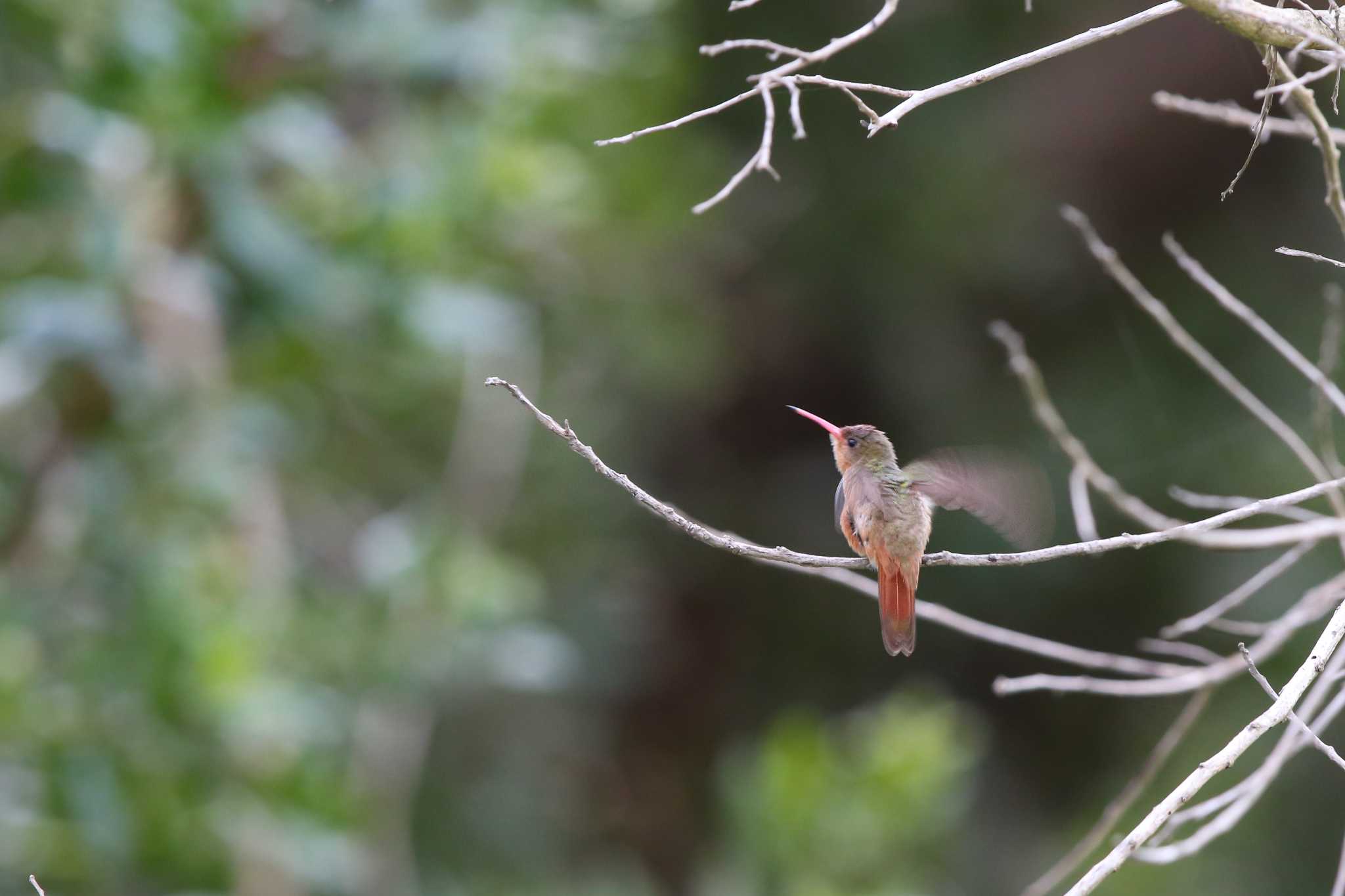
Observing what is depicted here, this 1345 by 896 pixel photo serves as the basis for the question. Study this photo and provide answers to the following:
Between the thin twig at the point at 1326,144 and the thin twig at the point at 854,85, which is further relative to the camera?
the thin twig at the point at 1326,144

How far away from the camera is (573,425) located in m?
6.48

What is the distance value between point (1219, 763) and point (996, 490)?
0.74 m

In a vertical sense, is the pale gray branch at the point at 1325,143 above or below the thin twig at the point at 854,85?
below

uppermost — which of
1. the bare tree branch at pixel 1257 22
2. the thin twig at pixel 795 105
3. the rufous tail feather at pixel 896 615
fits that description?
the thin twig at pixel 795 105

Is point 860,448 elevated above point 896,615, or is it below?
above

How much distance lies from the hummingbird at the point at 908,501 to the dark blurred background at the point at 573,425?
5.06 ft

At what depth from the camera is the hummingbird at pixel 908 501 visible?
7.11 ft

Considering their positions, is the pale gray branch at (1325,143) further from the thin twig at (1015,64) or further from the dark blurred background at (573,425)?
the dark blurred background at (573,425)

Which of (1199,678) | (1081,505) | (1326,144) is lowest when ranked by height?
(1199,678)

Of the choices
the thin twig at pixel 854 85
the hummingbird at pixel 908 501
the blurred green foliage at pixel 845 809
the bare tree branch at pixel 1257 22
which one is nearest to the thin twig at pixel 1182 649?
the hummingbird at pixel 908 501

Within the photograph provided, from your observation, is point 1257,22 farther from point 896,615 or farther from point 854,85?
point 896,615

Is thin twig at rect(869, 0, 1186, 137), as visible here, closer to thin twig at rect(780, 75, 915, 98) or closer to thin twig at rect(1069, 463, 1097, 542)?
thin twig at rect(780, 75, 915, 98)

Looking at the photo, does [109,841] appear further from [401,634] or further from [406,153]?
[406,153]

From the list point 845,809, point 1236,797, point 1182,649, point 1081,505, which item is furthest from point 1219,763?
point 845,809
